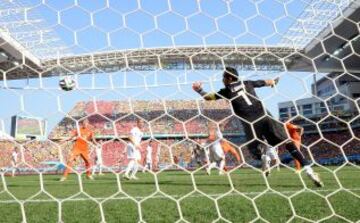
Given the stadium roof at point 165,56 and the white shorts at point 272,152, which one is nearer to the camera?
the stadium roof at point 165,56

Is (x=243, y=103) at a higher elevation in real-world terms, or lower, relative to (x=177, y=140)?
higher

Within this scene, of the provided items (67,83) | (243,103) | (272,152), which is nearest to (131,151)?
(272,152)

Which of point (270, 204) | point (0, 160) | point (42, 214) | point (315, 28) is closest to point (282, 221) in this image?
point (270, 204)

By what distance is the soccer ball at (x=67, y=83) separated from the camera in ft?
9.89

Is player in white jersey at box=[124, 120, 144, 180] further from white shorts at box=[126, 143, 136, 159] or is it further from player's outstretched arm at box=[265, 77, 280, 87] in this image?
player's outstretched arm at box=[265, 77, 280, 87]

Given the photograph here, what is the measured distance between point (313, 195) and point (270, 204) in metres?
0.50

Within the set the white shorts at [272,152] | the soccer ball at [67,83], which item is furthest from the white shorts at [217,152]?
the soccer ball at [67,83]

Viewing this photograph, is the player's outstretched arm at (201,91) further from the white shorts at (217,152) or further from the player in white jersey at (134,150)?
the white shorts at (217,152)

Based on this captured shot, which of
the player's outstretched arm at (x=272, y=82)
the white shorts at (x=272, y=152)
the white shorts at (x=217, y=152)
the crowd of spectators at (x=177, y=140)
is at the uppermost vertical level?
the player's outstretched arm at (x=272, y=82)

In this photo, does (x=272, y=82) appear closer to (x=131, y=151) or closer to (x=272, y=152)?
(x=272, y=152)

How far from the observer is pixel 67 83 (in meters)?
3.12

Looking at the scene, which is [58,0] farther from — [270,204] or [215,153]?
[215,153]

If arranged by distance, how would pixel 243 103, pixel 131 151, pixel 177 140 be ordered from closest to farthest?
1. pixel 243 103
2. pixel 131 151
3. pixel 177 140

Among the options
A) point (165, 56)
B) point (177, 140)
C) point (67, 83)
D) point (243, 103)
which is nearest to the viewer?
point (67, 83)
